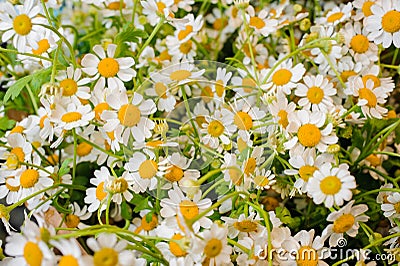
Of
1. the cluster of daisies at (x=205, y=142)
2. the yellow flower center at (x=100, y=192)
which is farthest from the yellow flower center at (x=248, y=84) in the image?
the yellow flower center at (x=100, y=192)

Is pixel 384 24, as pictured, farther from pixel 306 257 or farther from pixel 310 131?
pixel 306 257

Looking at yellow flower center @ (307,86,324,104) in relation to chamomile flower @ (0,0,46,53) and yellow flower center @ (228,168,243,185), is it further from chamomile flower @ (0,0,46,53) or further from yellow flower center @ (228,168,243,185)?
chamomile flower @ (0,0,46,53)

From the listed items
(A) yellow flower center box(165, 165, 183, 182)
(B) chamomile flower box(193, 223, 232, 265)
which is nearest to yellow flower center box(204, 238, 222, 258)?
(B) chamomile flower box(193, 223, 232, 265)

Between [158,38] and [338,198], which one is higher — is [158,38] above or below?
above

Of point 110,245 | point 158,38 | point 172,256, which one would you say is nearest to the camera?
point 110,245

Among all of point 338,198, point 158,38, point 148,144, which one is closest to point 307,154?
point 338,198

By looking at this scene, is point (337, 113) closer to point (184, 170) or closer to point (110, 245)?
point (184, 170)
